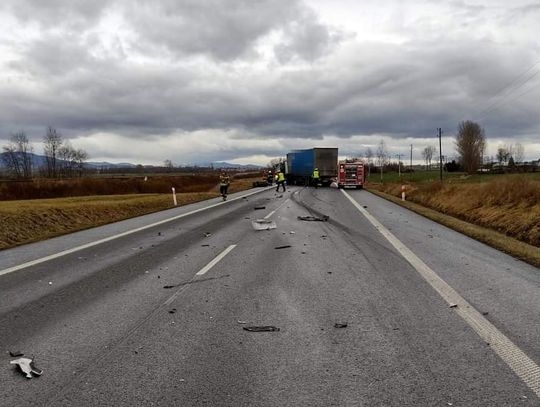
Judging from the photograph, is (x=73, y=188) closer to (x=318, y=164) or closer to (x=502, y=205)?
(x=318, y=164)

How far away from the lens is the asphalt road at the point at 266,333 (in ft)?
11.8

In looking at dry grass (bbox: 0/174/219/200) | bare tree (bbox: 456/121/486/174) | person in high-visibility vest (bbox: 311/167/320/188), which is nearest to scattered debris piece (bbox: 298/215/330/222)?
person in high-visibility vest (bbox: 311/167/320/188)

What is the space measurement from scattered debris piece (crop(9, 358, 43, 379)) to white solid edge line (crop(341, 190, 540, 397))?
13.1 ft

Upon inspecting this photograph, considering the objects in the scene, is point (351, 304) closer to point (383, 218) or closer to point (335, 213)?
point (383, 218)

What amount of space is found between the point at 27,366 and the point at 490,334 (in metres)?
4.40

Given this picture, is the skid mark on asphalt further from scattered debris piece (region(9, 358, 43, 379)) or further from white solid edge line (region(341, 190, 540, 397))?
white solid edge line (region(341, 190, 540, 397))

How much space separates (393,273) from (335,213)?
37.4 feet

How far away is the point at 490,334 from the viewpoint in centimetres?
473

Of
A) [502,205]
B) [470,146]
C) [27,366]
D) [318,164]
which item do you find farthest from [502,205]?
[470,146]

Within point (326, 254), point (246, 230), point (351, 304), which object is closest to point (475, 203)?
point (246, 230)

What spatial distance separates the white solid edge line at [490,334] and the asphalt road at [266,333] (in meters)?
0.05

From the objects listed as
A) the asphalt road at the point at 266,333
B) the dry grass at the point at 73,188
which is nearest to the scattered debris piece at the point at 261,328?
the asphalt road at the point at 266,333

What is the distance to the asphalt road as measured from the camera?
359 centimetres

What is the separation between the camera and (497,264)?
28.0 feet
